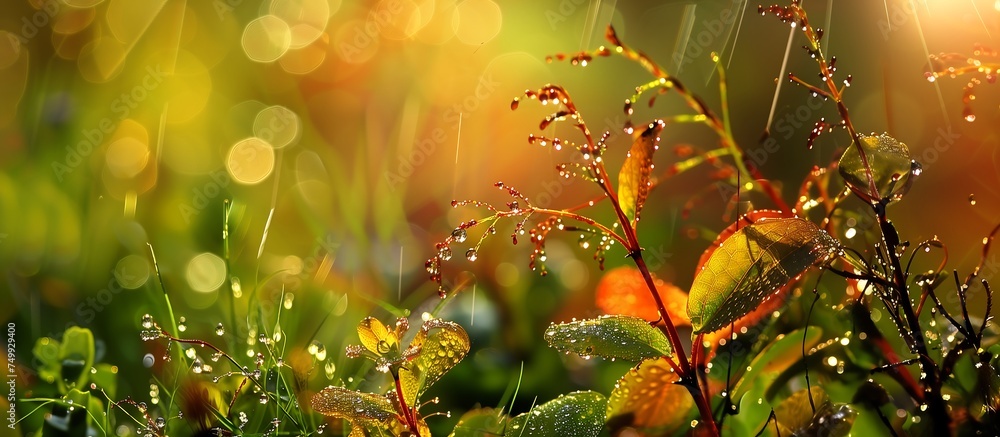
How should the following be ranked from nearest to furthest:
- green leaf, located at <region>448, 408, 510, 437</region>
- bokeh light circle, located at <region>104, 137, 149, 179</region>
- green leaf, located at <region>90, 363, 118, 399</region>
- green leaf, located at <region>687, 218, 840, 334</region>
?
green leaf, located at <region>687, 218, 840, 334</region> < green leaf, located at <region>448, 408, 510, 437</region> < green leaf, located at <region>90, 363, 118, 399</region> < bokeh light circle, located at <region>104, 137, 149, 179</region>

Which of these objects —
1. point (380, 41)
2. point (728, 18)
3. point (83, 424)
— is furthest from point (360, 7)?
point (83, 424)

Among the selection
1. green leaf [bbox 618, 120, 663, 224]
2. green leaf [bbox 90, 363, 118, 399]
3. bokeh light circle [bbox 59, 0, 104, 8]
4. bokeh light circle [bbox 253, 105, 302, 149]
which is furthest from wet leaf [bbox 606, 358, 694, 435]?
bokeh light circle [bbox 59, 0, 104, 8]

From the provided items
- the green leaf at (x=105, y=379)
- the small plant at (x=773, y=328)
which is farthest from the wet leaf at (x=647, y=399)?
the green leaf at (x=105, y=379)

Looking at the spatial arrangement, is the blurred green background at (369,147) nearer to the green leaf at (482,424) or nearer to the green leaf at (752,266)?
the green leaf at (482,424)

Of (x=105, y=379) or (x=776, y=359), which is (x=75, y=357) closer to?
(x=105, y=379)

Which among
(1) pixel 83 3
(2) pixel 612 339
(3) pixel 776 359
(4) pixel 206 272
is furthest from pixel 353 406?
(1) pixel 83 3

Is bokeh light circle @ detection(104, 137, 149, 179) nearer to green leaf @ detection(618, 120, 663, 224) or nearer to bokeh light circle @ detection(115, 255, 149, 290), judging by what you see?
bokeh light circle @ detection(115, 255, 149, 290)

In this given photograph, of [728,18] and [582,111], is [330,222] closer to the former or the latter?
[582,111]
